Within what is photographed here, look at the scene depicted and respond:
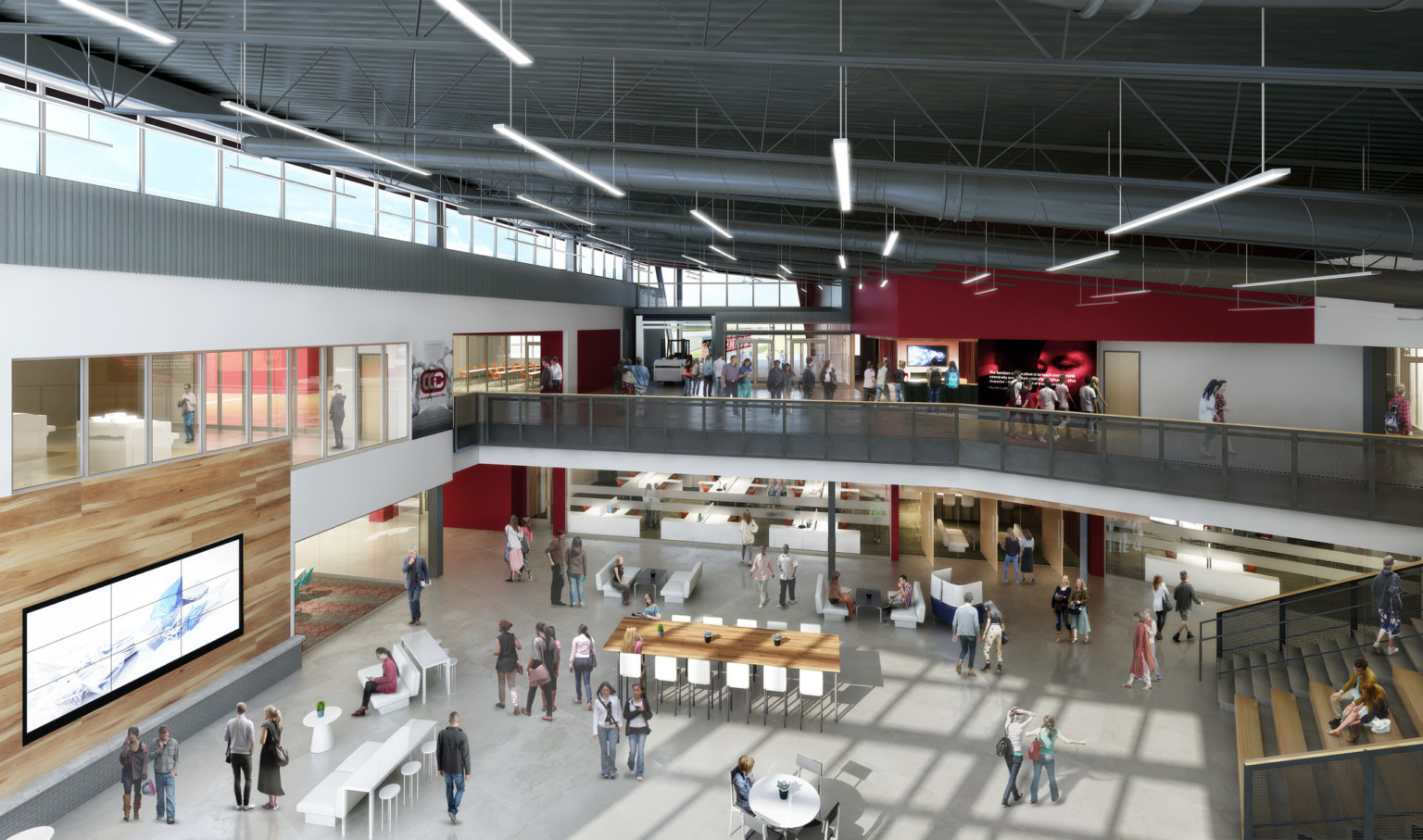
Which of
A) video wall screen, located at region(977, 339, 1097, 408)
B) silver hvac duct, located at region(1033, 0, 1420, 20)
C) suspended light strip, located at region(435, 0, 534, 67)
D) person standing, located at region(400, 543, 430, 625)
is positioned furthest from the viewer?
video wall screen, located at region(977, 339, 1097, 408)

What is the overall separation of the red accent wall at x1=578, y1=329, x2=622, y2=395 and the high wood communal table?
665 inches

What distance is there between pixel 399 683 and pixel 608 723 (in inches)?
171

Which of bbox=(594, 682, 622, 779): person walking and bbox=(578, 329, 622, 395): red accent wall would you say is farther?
bbox=(578, 329, 622, 395): red accent wall

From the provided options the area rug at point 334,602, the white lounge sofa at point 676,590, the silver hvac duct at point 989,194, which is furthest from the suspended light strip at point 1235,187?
the area rug at point 334,602

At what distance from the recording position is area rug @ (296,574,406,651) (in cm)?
1557

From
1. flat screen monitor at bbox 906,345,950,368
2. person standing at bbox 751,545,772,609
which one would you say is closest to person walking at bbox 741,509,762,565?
person standing at bbox 751,545,772,609

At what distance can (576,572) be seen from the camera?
1689cm

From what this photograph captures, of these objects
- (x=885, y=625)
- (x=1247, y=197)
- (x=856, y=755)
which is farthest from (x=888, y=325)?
(x=856, y=755)

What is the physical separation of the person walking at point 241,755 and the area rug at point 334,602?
5.43 m

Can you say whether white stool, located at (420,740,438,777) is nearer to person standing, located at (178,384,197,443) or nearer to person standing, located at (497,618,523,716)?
person standing, located at (497,618,523,716)

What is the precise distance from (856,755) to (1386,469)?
8.72 metres

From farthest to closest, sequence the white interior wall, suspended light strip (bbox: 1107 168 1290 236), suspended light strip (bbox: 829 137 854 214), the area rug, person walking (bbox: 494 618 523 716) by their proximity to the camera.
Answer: the white interior wall < the area rug < person walking (bbox: 494 618 523 716) < suspended light strip (bbox: 829 137 854 214) < suspended light strip (bbox: 1107 168 1290 236)

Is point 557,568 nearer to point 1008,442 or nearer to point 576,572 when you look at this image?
point 576,572

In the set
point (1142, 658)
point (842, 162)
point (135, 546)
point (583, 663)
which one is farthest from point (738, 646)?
point (135, 546)
